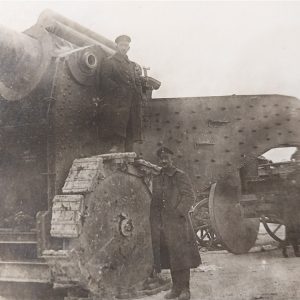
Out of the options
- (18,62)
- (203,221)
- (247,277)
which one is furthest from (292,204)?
(18,62)

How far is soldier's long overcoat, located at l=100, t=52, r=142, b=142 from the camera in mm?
6070

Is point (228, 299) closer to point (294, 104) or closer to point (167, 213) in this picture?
point (167, 213)

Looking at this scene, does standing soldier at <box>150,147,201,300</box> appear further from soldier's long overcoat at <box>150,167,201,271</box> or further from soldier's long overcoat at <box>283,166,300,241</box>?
soldier's long overcoat at <box>283,166,300,241</box>

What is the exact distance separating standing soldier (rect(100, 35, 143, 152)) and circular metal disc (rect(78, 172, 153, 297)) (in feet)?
2.13

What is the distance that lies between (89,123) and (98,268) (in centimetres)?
176

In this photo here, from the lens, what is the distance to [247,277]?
6.46 meters

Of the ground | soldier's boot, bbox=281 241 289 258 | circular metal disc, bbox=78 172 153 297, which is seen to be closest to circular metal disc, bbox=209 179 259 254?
the ground

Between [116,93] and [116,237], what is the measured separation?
5.85ft

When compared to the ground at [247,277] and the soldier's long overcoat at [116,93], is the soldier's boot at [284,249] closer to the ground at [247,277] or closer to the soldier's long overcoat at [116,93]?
the ground at [247,277]

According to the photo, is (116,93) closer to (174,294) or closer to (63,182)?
(63,182)

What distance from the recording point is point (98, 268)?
5.22m

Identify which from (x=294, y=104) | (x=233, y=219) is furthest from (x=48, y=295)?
(x=294, y=104)

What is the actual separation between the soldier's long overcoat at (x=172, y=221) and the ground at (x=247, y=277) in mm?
479

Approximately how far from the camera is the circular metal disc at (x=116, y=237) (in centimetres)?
517
